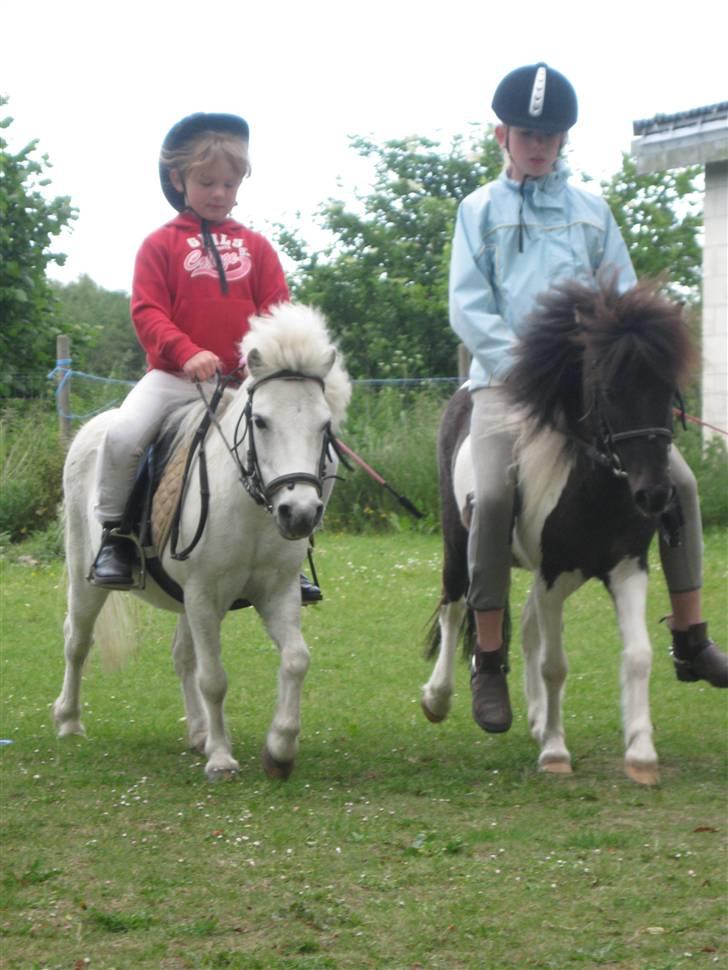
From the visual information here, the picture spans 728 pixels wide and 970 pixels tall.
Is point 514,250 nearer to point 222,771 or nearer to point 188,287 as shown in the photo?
point 188,287

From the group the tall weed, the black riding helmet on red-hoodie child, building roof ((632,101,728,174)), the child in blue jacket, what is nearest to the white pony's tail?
the black riding helmet on red-hoodie child

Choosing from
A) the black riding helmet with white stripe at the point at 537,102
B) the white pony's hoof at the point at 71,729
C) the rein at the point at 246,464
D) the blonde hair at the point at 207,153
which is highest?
the black riding helmet with white stripe at the point at 537,102

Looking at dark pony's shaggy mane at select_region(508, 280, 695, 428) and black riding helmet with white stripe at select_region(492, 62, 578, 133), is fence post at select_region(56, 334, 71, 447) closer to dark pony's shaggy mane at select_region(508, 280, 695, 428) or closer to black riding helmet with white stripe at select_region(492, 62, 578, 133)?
black riding helmet with white stripe at select_region(492, 62, 578, 133)

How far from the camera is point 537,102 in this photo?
6199 millimetres

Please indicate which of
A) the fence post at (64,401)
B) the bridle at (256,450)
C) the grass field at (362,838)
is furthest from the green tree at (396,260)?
the bridle at (256,450)

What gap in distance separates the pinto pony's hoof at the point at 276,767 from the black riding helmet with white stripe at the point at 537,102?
9.31 ft

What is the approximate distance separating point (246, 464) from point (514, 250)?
4.83 ft

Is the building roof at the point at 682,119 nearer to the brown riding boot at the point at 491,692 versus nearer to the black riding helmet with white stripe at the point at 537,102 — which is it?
the black riding helmet with white stripe at the point at 537,102

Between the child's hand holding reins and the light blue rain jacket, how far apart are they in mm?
1023

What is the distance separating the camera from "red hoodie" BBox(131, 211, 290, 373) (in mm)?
6523

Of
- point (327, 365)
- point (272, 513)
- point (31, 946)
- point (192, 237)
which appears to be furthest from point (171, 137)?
point (31, 946)

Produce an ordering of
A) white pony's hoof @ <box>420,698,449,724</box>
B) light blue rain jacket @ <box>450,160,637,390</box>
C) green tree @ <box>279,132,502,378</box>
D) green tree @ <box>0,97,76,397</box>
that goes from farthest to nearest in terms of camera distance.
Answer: green tree @ <box>279,132,502,378</box> → green tree @ <box>0,97,76,397</box> → white pony's hoof @ <box>420,698,449,724</box> → light blue rain jacket @ <box>450,160,637,390</box>

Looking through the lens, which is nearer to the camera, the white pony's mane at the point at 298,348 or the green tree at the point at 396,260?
the white pony's mane at the point at 298,348

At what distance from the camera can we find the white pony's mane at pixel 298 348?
595 cm
